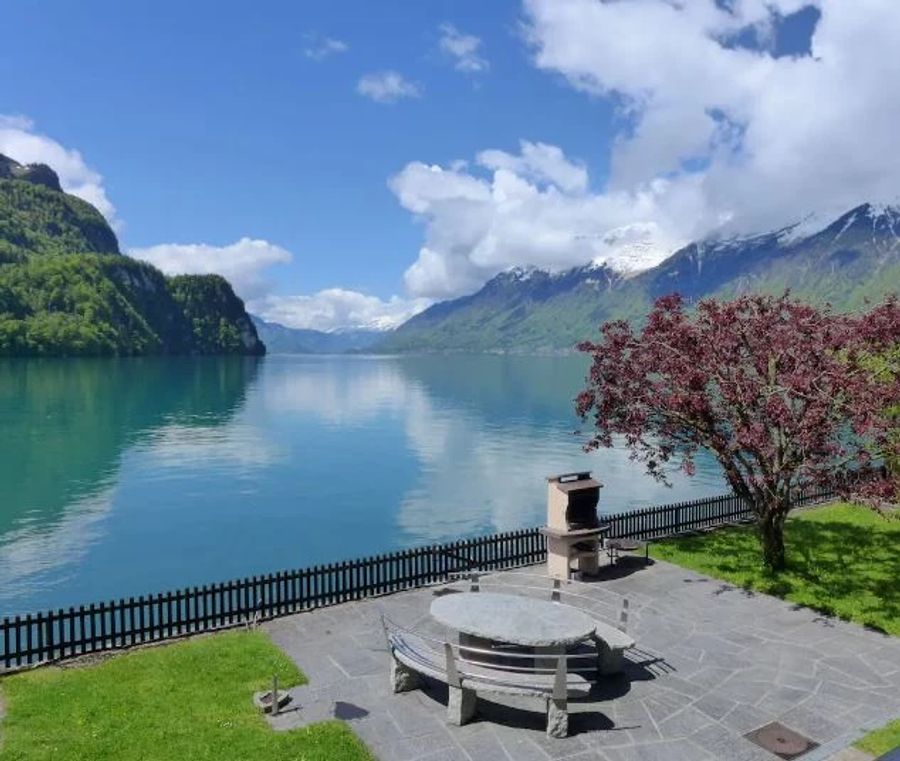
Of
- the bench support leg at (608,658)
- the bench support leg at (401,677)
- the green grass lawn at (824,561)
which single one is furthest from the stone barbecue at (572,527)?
the bench support leg at (401,677)

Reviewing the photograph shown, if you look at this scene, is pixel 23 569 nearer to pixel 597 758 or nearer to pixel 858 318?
pixel 597 758

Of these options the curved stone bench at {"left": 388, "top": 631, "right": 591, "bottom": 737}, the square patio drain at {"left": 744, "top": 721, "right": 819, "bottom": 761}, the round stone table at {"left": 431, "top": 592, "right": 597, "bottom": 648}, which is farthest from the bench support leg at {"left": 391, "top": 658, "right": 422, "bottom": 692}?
the square patio drain at {"left": 744, "top": 721, "right": 819, "bottom": 761}

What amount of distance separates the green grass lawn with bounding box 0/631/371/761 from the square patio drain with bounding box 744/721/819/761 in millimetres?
6497

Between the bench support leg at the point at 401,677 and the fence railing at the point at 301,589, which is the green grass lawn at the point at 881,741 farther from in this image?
the fence railing at the point at 301,589

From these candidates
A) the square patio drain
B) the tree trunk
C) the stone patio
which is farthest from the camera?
the tree trunk

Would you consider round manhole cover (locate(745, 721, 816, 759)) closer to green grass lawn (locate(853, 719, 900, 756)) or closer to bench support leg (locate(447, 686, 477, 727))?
green grass lawn (locate(853, 719, 900, 756))

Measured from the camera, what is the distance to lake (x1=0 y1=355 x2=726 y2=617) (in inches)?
1256

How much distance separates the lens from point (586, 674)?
13.9 metres

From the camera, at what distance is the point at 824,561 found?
21406 mm

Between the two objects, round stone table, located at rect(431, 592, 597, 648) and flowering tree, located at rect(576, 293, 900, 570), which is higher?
flowering tree, located at rect(576, 293, 900, 570)

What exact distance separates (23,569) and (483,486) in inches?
1076

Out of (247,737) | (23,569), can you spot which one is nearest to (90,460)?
(23,569)

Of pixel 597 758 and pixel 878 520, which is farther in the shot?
pixel 878 520

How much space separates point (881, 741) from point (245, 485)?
41.5 m
